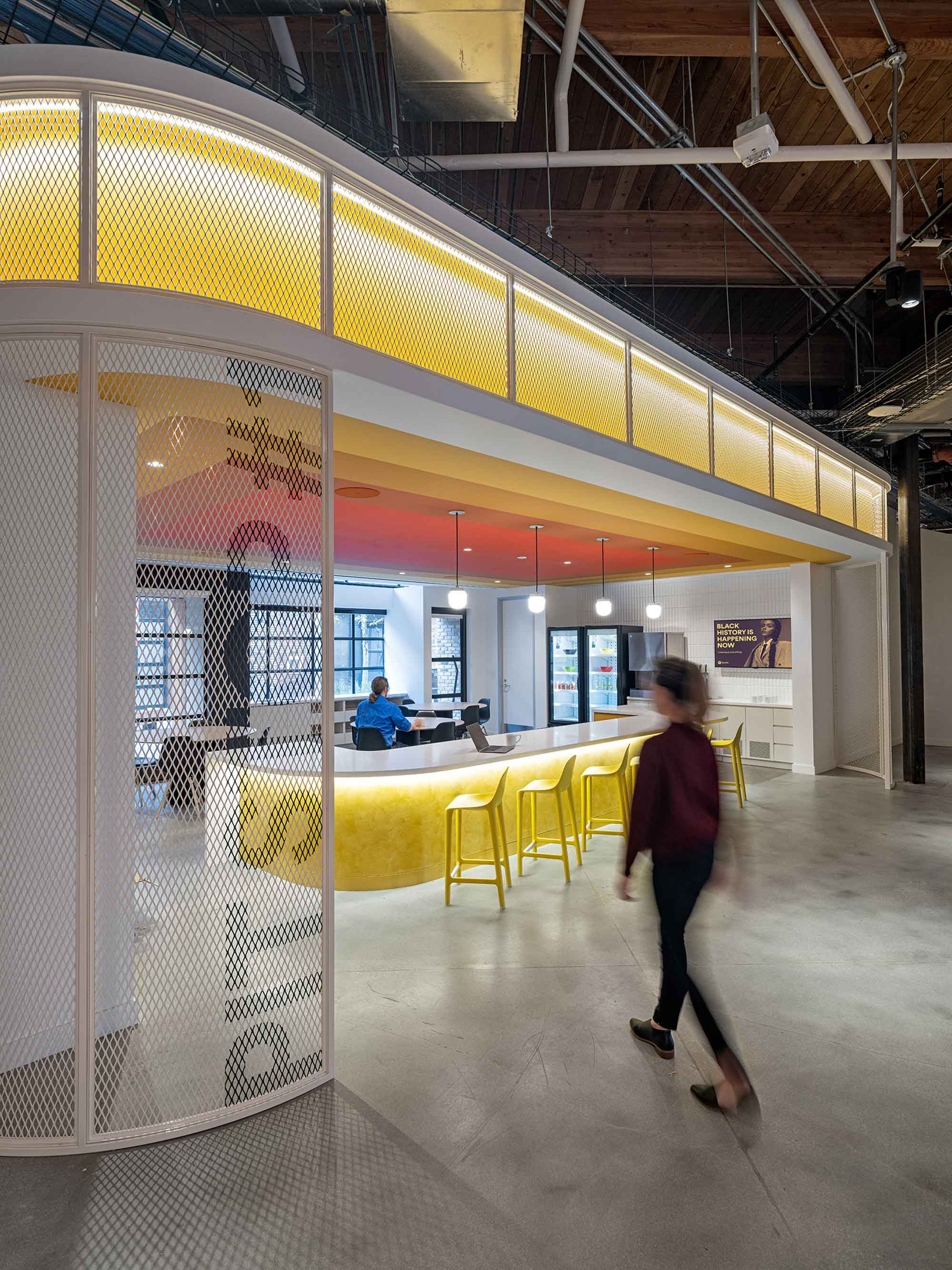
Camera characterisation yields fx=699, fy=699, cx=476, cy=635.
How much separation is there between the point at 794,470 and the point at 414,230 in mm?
4778

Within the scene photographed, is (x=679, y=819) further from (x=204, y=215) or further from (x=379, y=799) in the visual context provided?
(x=204, y=215)

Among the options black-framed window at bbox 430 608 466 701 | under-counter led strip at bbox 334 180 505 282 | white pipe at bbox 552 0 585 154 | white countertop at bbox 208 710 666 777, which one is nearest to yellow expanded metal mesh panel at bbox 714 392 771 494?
white countertop at bbox 208 710 666 777

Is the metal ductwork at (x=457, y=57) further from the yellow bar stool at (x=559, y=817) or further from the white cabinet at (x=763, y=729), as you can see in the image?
the white cabinet at (x=763, y=729)

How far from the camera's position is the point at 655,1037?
9.32 feet

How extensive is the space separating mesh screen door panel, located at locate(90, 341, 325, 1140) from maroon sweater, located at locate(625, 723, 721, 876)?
124 centimetres

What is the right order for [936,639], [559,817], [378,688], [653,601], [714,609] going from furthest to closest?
[936,639] → [653,601] → [714,609] → [378,688] → [559,817]

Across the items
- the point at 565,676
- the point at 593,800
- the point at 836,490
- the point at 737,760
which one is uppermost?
the point at 836,490

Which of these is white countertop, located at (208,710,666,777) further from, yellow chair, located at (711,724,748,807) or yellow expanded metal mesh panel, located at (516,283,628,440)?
yellow expanded metal mesh panel, located at (516,283,628,440)

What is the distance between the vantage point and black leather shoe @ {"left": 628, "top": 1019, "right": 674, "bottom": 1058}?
281 cm

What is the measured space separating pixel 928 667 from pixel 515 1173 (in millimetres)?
12016

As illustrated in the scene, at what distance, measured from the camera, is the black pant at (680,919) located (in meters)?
2.55

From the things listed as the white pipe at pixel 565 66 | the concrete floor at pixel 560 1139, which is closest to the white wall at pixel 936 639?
the concrete floor at pixel 560 1139

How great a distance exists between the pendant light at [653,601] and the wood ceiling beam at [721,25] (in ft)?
17.2

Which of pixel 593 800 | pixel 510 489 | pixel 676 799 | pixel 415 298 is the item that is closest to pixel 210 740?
pixel 676 799
